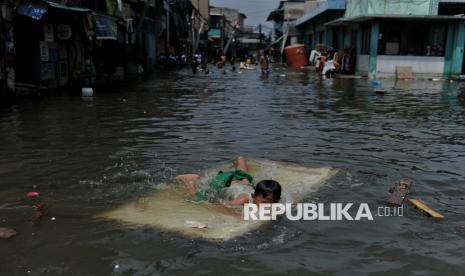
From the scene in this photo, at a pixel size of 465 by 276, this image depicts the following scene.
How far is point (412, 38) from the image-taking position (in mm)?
29906

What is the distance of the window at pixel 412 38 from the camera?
29562mm

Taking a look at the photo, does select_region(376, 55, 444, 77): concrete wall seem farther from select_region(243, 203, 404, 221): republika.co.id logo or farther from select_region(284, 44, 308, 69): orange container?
select_region(243, 203, 404, 221): republika.co.id logo

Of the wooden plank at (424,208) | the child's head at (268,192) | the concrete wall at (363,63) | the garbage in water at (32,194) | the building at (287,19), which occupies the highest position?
the building at (287,19)

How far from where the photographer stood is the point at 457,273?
4098 mm

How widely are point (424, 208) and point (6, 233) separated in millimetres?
4081

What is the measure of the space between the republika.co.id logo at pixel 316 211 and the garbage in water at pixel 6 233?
2.19m

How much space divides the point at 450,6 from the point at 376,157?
82.4 ft

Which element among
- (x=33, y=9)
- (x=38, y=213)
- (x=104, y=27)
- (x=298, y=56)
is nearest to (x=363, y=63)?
(x=298, y=56)

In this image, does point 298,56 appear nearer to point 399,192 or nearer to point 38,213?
point 399,192

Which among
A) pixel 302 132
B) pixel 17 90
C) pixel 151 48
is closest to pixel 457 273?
pixel 302 132

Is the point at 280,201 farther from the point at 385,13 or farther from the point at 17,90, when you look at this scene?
the point at 385,13

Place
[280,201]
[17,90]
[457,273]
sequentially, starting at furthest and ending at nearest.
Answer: [17,90]
[280,201]
[457,273]

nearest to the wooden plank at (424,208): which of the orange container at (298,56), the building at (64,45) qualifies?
the building at (64,45)

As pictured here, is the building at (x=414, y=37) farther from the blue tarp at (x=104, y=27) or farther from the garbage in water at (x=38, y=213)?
the garbage in water at (x=38, y=213)
